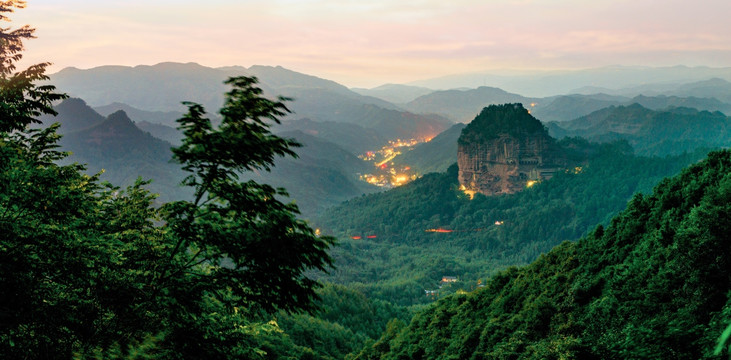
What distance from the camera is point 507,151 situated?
184625 millimetres

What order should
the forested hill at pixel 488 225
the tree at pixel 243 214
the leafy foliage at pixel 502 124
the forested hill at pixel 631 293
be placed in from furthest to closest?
the leafy foliage at pixel 502 124 < the forested hill at pixel 488 225 < the forested hill at pixel 631 293 < the tree at pixel 243 214

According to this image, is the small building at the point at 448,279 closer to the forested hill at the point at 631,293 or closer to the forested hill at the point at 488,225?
the forested hill at the point at 488,225

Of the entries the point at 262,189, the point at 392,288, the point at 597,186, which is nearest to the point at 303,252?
the point at 262,189

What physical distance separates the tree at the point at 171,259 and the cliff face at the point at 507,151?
7058 inches

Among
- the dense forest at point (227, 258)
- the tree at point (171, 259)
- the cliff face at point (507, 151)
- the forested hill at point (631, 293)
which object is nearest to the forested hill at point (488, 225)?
the cliff face at point (507, 151)

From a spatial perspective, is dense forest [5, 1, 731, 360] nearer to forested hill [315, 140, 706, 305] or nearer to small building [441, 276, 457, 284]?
small building [441, 276, 457, 284]

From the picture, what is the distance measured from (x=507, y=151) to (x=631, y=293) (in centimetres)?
17006

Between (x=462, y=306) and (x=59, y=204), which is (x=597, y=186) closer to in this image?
(x=462, y=306)

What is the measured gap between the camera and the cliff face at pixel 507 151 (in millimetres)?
182375

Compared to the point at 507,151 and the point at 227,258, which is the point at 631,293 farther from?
the point at 507,151

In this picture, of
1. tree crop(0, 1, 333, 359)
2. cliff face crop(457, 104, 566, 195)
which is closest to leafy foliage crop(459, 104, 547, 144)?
cliff face crop(457, 104, 566, 195)

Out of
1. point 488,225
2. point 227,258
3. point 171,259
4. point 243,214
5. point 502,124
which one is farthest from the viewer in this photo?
point 502,124

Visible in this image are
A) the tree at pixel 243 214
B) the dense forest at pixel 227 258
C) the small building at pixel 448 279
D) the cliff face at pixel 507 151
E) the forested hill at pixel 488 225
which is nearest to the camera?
the tree at pixel 243 214

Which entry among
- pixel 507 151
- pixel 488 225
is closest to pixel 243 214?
pixel 488 225
